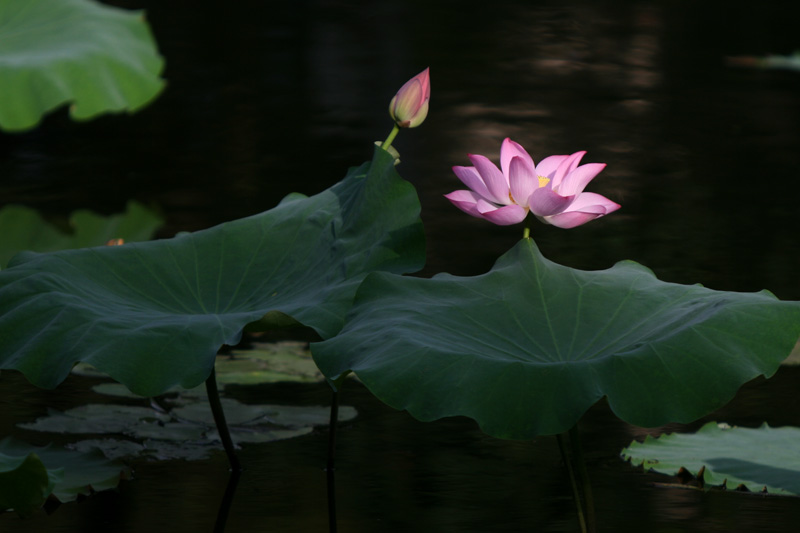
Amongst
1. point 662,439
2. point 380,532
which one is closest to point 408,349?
point 380,532

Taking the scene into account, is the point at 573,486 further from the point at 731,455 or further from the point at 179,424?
the point at 179,424

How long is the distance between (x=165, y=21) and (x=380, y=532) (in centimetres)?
466

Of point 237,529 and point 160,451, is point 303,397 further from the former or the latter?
point 237,529

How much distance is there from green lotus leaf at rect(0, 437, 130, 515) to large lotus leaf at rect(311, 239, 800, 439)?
30 cm

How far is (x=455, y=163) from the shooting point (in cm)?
324

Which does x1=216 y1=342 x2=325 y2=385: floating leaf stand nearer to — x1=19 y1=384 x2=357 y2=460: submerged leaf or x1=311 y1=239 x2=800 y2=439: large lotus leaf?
x1=19 y1=384 x2=357 y2=460: submerged leaf

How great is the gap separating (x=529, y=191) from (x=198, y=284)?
424 millimetres

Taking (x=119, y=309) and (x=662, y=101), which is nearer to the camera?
(x=119, y=309)

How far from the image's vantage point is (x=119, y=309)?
1310 millimetres

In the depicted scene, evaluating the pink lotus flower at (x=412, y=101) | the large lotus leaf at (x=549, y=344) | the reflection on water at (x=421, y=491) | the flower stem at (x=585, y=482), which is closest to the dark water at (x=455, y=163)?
the reflection on water at (x=421, y=491)

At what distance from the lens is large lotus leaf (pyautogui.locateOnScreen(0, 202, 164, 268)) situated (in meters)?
2.50

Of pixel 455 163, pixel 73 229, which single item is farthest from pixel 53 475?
pixel 455 163

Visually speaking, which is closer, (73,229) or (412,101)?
(412,101)

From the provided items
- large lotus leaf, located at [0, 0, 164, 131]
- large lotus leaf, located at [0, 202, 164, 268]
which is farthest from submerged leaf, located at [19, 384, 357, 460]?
large lotus leaf, located at [0, 0, 164, 131]
